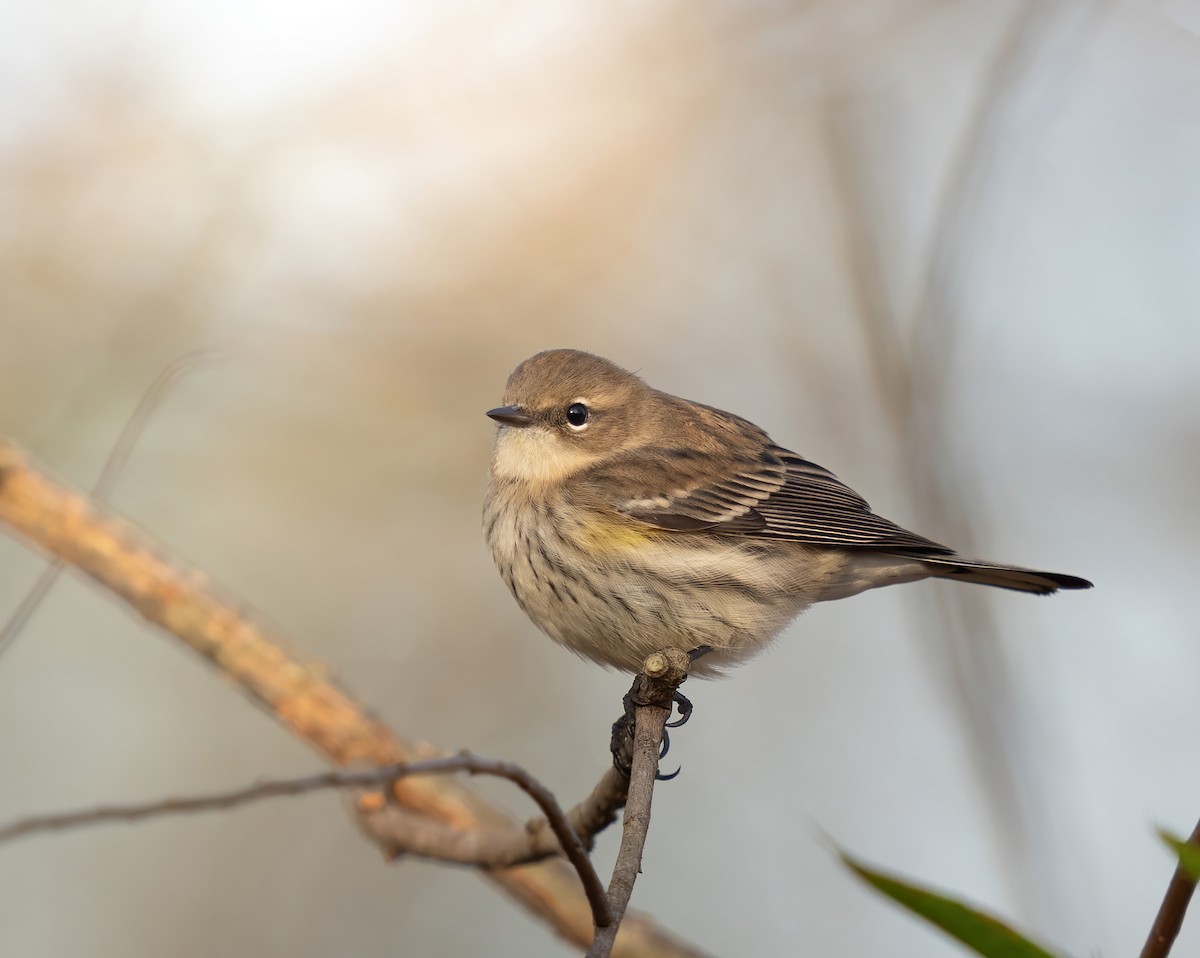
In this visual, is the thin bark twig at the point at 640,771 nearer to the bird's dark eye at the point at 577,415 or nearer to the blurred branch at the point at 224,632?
the blurred branch at the point at 224,632

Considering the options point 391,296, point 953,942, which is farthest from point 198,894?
point 953,942

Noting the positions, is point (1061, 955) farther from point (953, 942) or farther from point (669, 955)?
point (669, 955)

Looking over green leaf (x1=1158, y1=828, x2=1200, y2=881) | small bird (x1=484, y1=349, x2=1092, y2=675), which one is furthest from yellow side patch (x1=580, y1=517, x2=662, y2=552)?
green leaf (x1=1158, y1=828, x2=1200, y2=881)

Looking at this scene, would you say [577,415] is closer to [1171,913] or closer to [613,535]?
[613,535]

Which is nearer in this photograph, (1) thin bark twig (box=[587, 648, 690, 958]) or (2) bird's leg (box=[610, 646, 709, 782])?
(1) thin bark twig (box=[587, 648, 690, 958])

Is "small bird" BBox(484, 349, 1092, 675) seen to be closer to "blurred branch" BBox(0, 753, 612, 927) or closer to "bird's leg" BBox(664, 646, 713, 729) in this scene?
"bird's leg" BBox(664, 646, 713, 729)

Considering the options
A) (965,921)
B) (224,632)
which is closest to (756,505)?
(224,632)

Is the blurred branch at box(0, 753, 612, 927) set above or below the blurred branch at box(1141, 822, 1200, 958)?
below
